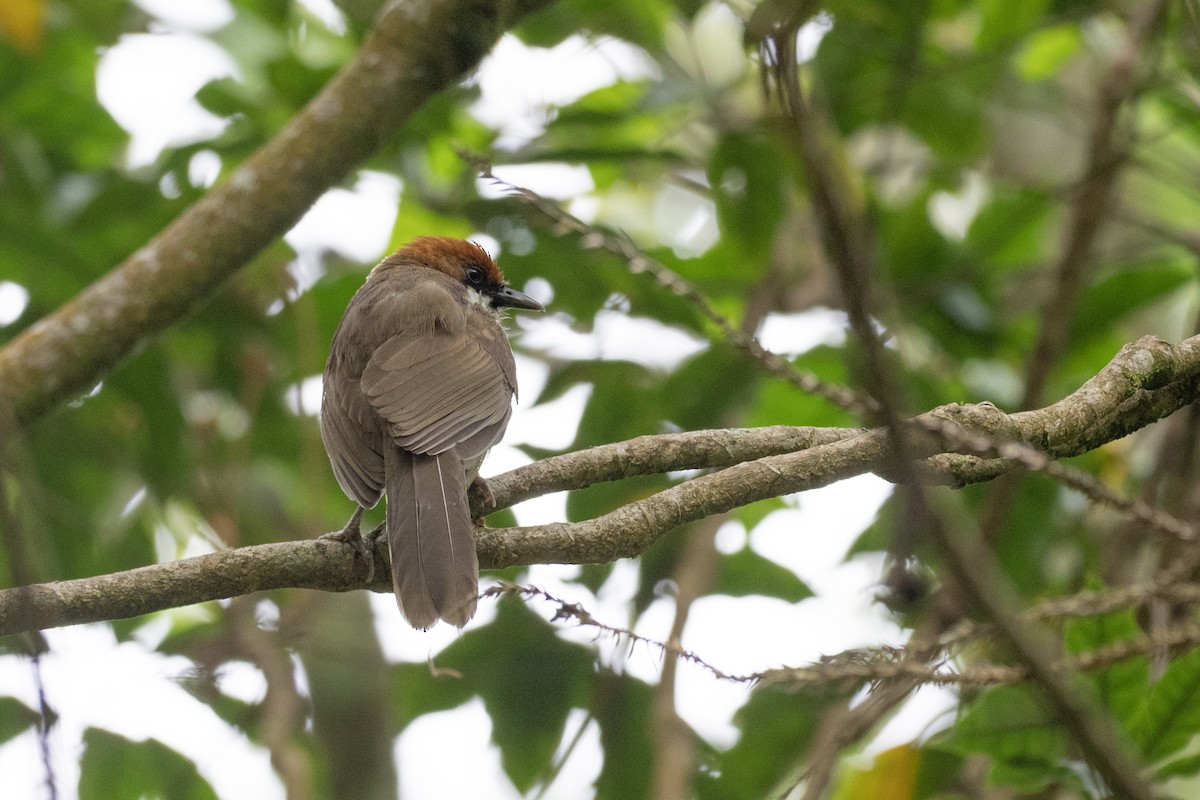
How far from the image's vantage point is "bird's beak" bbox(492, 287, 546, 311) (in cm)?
536

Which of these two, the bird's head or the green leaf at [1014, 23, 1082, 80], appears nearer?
the bird's head

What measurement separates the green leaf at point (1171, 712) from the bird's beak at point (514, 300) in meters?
2.95

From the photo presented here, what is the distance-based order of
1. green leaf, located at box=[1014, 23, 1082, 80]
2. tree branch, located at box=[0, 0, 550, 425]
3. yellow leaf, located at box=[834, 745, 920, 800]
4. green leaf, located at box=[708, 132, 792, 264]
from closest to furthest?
1. yellow leaf, located at box=[834, 745, 920, 800]
2. tree branch, located at box=[0, 0, 550, 425]
3. green leaf, located at box=[708, 132, 792, 264]
4. green leaf, located at box=[1014, 23, 1082, 80]

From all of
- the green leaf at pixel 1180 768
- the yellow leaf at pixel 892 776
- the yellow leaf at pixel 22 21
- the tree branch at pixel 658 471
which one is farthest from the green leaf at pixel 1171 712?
the yellow leaf at pixel 22 21

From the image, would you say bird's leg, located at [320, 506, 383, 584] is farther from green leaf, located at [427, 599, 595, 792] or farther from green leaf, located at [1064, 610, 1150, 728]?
green leaf, located at [1064, 610, 1150, 728]

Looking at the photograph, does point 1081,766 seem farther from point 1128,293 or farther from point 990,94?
point 990,94

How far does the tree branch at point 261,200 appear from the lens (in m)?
4.16

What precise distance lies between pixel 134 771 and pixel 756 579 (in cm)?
226

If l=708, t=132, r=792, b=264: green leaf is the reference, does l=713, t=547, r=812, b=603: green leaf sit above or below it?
below

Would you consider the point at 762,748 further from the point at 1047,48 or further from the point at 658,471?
the point at 1047,48

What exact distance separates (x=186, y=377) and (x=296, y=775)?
2.13 metres

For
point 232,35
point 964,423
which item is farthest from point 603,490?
point 232,35

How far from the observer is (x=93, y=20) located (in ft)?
19.0

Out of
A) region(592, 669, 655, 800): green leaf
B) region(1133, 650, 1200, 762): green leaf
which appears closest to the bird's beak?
region(592, 669, 655, 800): green leaf
